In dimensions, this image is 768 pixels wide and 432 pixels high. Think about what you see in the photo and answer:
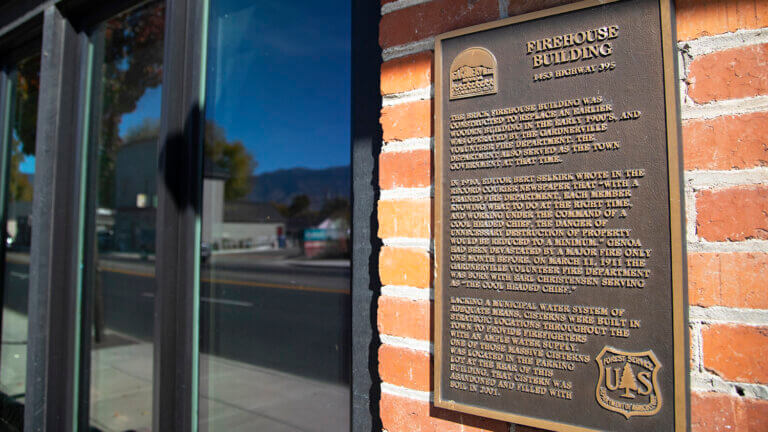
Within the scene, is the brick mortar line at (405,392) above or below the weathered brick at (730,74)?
below

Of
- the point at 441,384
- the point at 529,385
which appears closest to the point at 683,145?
the point at 529,385

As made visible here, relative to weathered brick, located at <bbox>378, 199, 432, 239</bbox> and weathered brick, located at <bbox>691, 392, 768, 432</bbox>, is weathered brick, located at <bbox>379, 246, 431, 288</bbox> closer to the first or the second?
weathered brick, located at <bbox>378, 199, 432, 239</bbox>

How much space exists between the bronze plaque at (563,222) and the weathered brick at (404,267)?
0.20 feet

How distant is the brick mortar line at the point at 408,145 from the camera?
1.38 m

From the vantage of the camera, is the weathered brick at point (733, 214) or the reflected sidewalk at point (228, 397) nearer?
the weathered brick at point (733, 214)

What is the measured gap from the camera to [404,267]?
1396mm

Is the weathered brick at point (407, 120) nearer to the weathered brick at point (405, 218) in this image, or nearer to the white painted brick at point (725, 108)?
the weathered brick at point (405, 218)

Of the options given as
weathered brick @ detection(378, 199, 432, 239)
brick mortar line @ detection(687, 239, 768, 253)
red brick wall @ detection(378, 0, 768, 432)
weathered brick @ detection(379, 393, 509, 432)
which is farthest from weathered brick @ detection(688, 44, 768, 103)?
weathered brick @ detection(379, 393, 509, 432)

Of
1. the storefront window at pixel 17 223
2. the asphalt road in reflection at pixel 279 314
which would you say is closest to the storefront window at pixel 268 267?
the asphalt road in reflection at pixel 279 314

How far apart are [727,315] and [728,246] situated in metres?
0.15

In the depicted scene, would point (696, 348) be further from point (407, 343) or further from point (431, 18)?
point (431, 18)

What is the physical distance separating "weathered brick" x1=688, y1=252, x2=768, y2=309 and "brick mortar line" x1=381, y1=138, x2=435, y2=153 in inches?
28.4

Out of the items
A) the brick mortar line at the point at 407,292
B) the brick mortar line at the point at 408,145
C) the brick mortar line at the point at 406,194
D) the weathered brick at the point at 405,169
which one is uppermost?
the brick mortar line at the point at 408,145

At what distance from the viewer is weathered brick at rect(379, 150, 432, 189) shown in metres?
1.38
